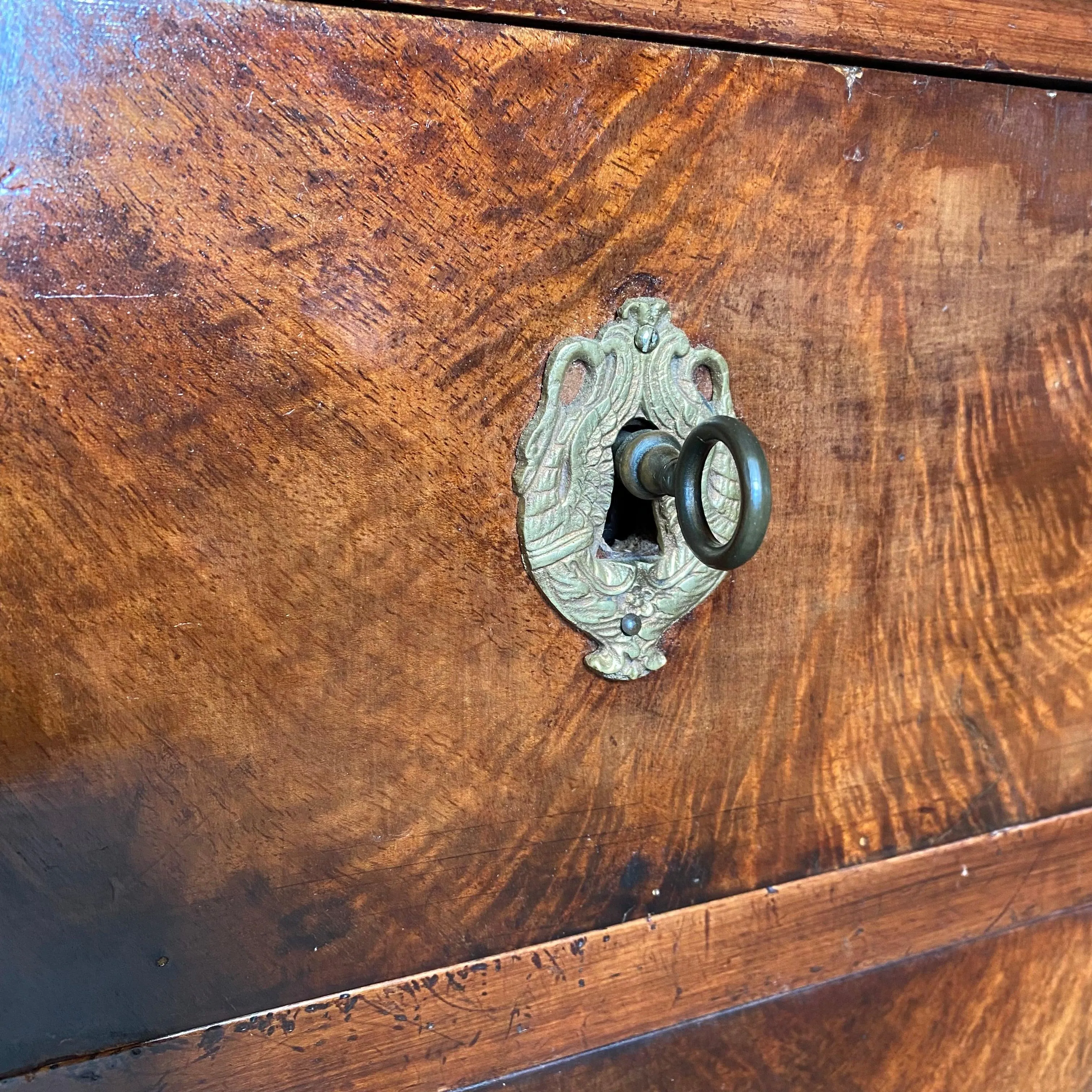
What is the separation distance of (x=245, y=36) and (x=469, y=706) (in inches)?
10.8

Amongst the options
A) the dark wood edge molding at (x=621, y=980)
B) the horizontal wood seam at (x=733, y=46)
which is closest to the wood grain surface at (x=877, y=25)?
the horizontal wood seam at (x=733, y=46)

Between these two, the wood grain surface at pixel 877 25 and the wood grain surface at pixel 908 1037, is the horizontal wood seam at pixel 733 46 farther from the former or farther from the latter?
the wood grain surface at pixel 908 1037

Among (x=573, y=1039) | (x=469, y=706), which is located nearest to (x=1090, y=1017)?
(x=573, y=1039)

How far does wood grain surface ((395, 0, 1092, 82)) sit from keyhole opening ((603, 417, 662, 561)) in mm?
164

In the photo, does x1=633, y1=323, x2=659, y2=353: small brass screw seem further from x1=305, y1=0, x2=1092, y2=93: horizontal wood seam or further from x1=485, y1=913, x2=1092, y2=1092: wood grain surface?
x1=485, y1=913, x2=1092, y2=1092: wood grain surface

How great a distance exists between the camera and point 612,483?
415 millimetres

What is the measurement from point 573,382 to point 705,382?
0.21ft

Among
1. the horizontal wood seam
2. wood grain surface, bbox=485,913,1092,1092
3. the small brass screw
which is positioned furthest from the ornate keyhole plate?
wood grain surface, bbox=485,913,1092,1092

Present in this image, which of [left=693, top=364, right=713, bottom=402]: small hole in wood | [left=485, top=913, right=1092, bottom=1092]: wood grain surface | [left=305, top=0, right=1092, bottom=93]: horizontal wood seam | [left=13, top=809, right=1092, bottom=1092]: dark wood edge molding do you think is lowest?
[left=485, top=913, right=1092, bottom=1092]: wood grain surface

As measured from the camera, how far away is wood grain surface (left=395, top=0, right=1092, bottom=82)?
1.24 feet

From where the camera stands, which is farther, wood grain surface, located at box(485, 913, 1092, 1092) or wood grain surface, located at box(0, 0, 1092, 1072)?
wood grain surface, located at box(485, 913, 1092, 1092)

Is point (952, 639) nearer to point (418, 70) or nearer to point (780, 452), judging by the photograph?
point (780, 452)

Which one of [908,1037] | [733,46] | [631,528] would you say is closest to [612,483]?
[631,528]

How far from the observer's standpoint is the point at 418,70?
1.18ft
